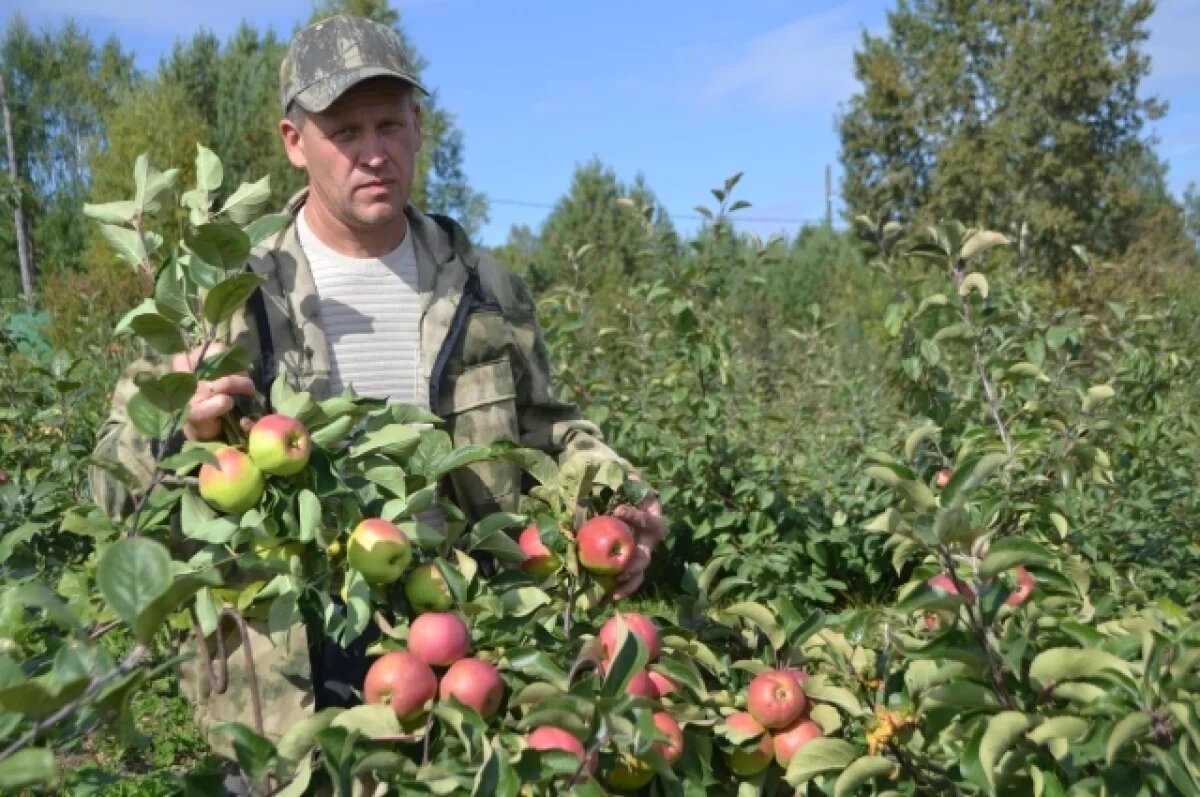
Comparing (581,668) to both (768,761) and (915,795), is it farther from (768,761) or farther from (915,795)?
(915,795)

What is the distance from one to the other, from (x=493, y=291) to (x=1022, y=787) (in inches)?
49.6

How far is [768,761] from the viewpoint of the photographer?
1.56 m

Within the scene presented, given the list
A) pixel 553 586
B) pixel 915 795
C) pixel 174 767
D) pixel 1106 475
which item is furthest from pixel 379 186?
pixel 174 767

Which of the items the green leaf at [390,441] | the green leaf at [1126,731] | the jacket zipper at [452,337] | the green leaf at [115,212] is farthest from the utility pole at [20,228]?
the green leaf at [1126,731]

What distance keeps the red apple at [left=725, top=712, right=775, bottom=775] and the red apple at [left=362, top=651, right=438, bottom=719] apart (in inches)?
15.2

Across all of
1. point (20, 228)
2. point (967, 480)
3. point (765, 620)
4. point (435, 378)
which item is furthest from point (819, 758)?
point (20, 228)

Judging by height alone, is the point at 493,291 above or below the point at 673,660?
above

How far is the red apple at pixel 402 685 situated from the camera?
4.52 feet

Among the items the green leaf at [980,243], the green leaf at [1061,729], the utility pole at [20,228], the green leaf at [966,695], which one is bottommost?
the green leaf at [1061,729]

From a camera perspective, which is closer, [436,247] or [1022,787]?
[1022,787]

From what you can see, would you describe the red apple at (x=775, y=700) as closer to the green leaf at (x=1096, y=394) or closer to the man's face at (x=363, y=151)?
the man's face at (x=363, y=151)

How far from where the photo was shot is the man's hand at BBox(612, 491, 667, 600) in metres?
1.74

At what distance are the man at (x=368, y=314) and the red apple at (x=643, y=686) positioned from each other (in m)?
0.26

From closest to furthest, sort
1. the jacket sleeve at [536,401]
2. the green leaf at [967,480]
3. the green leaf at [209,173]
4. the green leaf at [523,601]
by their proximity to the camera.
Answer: the green leaf at [967,480]
the green leaf at [523,601]
the green leaf at [209,173]
the jacket sleeve at [536,401]
